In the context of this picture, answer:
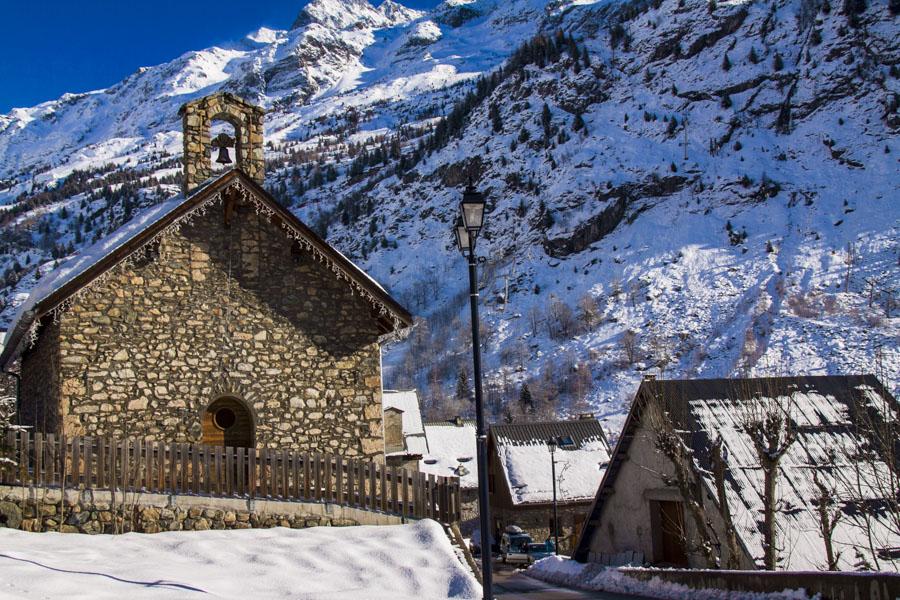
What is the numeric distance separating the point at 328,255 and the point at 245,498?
493 centimetres

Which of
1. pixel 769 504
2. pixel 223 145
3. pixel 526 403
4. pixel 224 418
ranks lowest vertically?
pixel 769 504

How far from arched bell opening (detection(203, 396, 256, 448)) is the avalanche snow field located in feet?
9.98

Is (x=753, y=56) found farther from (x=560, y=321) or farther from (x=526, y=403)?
(x=526, y=403)

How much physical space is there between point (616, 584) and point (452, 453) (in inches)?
1348

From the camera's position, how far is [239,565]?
428 inches

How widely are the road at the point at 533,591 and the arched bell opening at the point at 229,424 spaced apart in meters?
7.21

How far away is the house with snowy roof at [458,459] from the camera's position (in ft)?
153

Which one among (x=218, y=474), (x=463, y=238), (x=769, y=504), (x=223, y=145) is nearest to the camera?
(x=463, y=238)

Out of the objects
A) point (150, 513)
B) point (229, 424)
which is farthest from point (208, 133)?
point (150, 513)

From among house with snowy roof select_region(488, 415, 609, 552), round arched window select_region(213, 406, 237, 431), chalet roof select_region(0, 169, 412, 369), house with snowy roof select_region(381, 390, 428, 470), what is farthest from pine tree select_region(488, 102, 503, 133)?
round arched window select_region(213, 406, 237, 431)

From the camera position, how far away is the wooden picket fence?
11914 millimetres

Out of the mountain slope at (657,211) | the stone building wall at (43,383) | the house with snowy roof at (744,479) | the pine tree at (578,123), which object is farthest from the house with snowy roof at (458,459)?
the pine tree at (578,123)

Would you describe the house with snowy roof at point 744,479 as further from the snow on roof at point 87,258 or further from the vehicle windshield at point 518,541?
the vehicle windshield at point 518,541

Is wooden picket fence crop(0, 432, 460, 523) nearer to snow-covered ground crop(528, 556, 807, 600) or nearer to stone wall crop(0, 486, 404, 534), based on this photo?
stone wall crop(0, 486, 404, 534)
